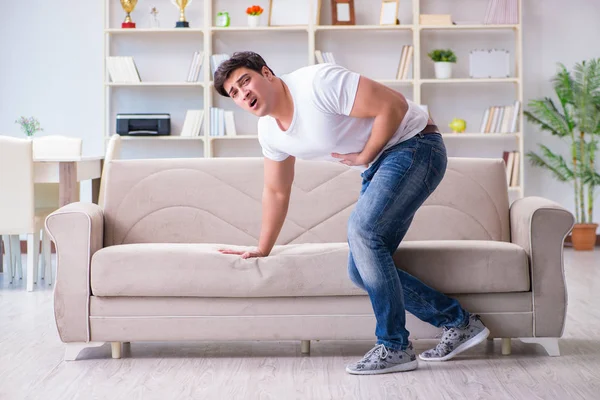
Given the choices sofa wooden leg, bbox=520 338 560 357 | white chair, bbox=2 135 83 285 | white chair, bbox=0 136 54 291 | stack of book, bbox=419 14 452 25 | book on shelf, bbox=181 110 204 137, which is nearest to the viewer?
sofa wooden leg, bbox=520 338 560 357

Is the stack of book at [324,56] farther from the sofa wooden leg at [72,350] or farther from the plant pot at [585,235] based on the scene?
the sofa wooden leg at [72,350]

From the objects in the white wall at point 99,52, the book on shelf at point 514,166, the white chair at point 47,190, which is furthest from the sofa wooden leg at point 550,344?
the white wall at point 99,52

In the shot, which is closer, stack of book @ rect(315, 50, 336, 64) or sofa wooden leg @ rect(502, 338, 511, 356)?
sofa wooden leg @ rect(502, 338, 511, 356)

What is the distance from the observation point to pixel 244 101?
2354 mm

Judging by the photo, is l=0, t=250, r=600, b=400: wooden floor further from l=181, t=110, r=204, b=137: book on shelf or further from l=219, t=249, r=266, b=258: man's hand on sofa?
l=181, t=110, r=204, b=137: book on shelf

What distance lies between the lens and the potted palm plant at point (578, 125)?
21.2 feet

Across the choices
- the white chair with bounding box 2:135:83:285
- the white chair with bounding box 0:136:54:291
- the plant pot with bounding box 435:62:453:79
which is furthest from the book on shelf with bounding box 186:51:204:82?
the white chair with bounding box 0:136:54:291

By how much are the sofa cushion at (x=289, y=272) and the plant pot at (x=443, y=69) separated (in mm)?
3940

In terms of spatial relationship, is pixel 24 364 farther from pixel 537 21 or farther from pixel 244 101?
pixel 537 21

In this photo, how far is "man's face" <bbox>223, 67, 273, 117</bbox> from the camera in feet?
7.70

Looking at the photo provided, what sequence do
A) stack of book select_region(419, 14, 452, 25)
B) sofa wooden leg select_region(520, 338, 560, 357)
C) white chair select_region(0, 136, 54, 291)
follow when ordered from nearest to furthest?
sofa wooden leg select_region(520, 338, 560, 357) < white chair select_region(0, 136, 54, 291) < stack of book select_region(419, 14, 452, 25)

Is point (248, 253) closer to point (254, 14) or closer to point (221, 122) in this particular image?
point (221, 122)

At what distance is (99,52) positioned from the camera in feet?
22.2

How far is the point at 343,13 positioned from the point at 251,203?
365 centimetres
